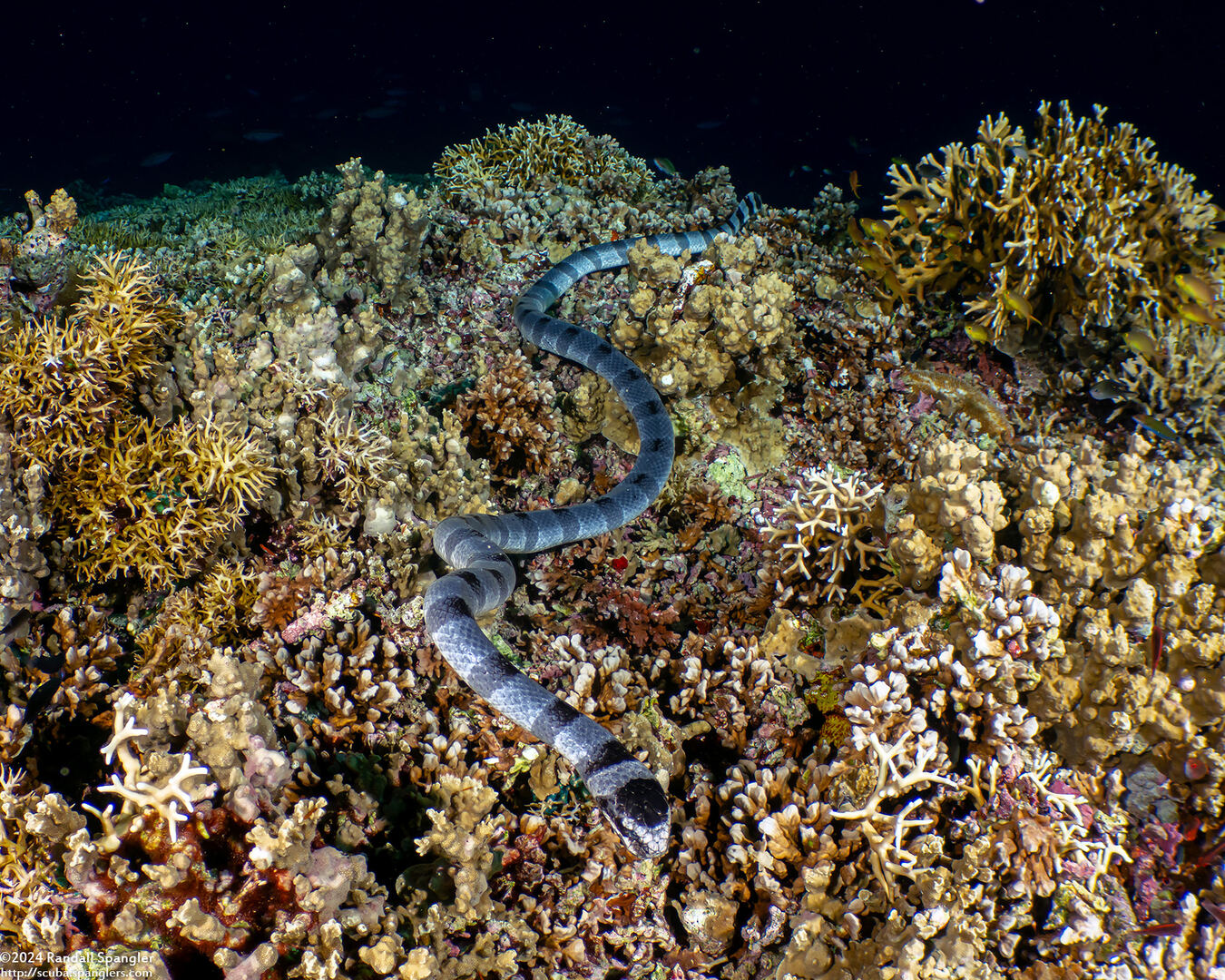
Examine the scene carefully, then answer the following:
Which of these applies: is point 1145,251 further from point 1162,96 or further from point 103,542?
point 1162,96

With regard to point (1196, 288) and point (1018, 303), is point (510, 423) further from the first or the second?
point (1196, 288)

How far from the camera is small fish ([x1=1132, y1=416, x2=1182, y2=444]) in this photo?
3.97 meters

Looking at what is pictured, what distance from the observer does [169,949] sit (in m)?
1.61

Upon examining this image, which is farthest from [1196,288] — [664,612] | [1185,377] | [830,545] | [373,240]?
[373,240]

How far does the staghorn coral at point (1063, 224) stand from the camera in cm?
420

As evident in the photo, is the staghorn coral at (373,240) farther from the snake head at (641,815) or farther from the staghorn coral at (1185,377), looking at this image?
the staghorn coral at (1185,377)

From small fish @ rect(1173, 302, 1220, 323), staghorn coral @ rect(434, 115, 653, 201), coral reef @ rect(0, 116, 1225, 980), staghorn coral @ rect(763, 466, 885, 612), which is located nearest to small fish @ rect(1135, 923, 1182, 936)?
coral reef @ rect(0, 116, 1225, 980)

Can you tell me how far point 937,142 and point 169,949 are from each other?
60.0 meters

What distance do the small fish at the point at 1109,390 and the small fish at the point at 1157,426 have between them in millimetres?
179

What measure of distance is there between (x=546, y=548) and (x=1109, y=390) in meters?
4.19

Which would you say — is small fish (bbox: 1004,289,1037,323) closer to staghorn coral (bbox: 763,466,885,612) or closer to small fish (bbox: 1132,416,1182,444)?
small fish (bbox: 1132,416,1182,444)

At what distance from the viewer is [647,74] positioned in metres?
69.6

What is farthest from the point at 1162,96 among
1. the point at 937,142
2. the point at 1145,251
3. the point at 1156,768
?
the point at 1156,768

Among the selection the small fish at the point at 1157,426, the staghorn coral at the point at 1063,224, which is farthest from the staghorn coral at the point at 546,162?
the small fish at the point at 1157,426
